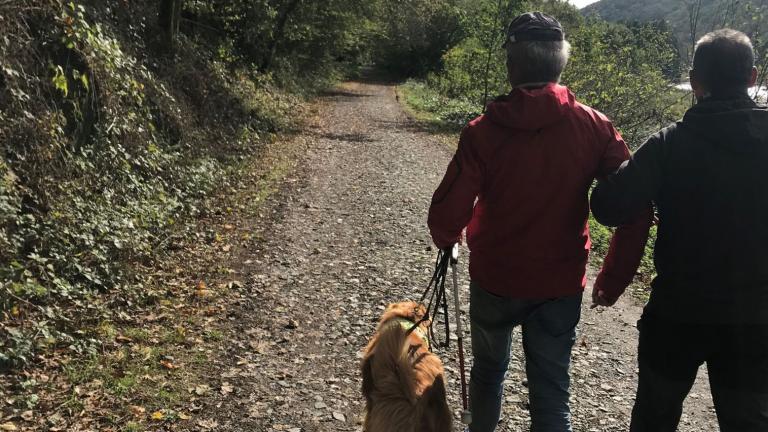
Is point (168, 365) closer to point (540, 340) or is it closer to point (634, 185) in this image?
point (540, 340)

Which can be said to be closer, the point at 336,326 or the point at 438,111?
the point at 336,326

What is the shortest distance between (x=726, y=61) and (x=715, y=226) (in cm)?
68

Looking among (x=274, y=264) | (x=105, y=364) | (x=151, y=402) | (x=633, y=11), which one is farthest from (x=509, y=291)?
(x=633, y=11)

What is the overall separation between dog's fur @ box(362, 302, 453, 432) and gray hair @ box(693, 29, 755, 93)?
1.74 metres

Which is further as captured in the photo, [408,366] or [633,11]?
[633,11]

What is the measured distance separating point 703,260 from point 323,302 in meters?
4.14

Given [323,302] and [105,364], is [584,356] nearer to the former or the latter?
[323,302]

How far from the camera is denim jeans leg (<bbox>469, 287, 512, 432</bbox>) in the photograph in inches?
106

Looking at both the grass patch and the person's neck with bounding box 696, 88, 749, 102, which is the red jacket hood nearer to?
the person's neck with bounding box 696, 88, 749, 102

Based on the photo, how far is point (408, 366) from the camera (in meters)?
2.55

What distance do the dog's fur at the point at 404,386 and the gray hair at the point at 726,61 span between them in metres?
1.74

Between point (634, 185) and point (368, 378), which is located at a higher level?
point (634, 185)

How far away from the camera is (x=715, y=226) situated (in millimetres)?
2195

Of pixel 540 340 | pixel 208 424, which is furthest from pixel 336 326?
pixel 540 340
